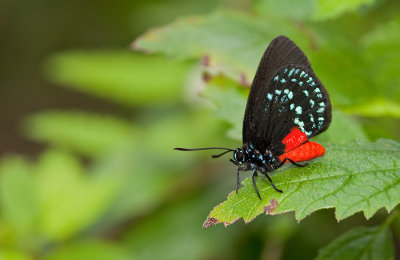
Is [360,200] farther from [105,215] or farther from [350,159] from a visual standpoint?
[105,215]

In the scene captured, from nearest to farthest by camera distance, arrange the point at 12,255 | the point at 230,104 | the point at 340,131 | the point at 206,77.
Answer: the point at 340,131 → the point at 230,104 → the point at 206,77 → the point at 12,255

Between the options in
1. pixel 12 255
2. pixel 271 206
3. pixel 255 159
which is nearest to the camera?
pixel 271 206

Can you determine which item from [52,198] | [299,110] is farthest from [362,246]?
[52,198]

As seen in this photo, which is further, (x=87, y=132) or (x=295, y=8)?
(x=87, y=132)

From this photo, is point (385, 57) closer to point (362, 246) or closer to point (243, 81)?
point (243, 81)

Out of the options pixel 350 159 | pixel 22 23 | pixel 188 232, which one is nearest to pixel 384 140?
pixel 350 159

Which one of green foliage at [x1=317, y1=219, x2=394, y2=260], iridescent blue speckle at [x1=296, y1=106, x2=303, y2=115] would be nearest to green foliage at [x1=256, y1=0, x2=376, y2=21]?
iridescent blue speckle at [x1=296, y1=106, x2=303, y2=115]

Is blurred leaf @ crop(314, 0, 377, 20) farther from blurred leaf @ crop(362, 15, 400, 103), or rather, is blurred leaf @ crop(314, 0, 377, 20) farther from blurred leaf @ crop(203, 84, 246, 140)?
blurred leaf @ crop(203, 84, 246, 140)
